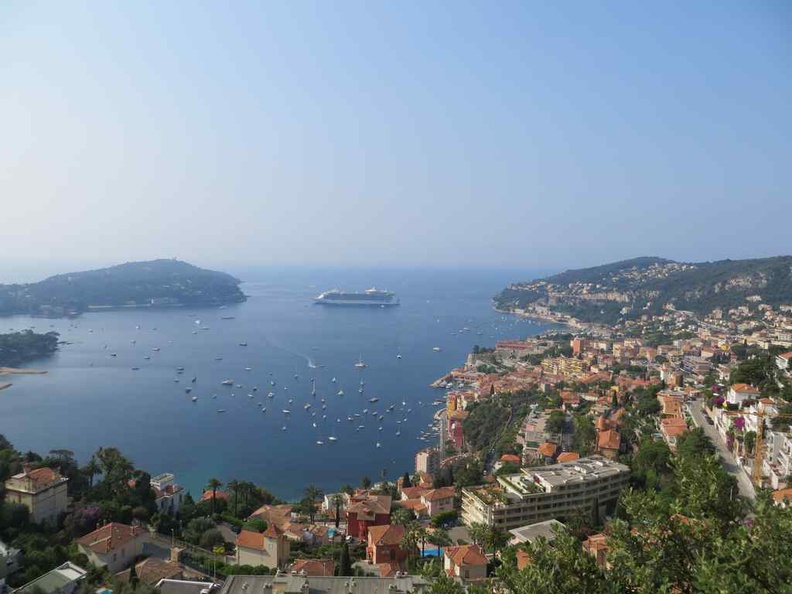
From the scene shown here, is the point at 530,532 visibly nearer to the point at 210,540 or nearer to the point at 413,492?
the point at 413,492

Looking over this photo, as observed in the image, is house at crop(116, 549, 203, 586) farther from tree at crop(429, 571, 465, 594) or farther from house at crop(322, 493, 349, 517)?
tree at crop(429, 571, 465, 594)

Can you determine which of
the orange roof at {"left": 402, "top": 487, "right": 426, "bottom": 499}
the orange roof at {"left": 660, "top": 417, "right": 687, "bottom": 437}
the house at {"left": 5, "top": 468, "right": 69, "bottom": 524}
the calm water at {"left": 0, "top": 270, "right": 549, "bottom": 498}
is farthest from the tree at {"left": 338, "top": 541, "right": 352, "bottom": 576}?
the orange roof at {"left": 660, "top": 417, "right": 687, "bottom": 437}

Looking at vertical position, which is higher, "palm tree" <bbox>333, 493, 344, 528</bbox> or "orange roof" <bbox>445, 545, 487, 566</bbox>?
"orange roof" <bbox>445, 545, 487, 566</bbox>

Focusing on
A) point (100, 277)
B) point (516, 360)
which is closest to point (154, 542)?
point (516, 360)

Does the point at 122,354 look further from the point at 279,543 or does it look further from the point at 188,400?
the point at 279,543

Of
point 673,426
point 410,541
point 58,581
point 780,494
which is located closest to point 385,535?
point 410,541
